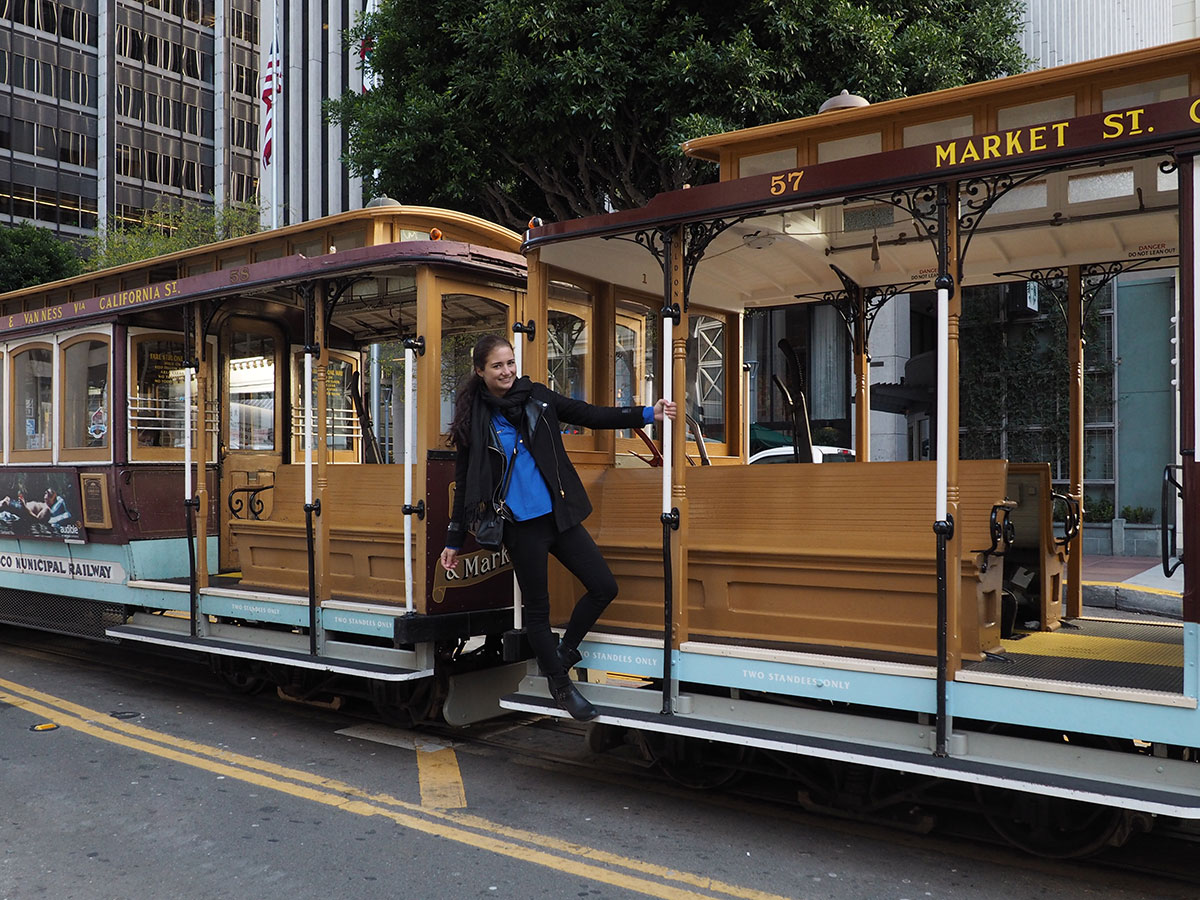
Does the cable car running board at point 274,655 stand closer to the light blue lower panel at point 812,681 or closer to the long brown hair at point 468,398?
the long brown hair at point 468,398

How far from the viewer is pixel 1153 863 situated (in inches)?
165

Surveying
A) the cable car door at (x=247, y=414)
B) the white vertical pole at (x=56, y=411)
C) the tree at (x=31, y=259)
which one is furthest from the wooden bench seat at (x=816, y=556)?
the tree at (x=31, y=259)

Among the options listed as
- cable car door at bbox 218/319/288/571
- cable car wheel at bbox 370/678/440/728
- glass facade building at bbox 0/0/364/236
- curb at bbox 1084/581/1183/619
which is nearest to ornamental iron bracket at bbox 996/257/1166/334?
cable car wheel at bbox 370/678/440/728

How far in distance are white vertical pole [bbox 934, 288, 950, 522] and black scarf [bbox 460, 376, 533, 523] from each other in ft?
6.69

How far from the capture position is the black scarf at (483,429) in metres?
4.93

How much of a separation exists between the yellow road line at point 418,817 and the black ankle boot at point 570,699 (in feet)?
2.00

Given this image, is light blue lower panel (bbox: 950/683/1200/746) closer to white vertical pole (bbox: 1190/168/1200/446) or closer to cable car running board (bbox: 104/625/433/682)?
white vertical pole (bbox: 1190/168/1200/446)

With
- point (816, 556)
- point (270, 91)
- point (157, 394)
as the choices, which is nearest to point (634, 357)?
point (816, 556)

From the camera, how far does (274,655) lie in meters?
6.62

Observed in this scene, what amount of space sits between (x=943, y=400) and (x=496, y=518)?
2.20 m

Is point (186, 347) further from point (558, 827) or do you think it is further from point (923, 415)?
point (923, 415)

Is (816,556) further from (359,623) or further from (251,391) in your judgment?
(251,391)

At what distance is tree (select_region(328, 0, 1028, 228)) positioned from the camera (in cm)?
1021

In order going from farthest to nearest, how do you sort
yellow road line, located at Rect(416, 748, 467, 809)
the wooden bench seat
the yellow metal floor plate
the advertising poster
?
the advertising poster < yellow road line, located at Rect(416, 748, 467, 809) < the yellow metal floor plate < the wooden bench seat
